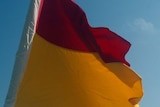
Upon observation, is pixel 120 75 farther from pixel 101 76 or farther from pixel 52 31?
pixel 52 31

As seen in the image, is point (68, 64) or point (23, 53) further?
point (68, 64)

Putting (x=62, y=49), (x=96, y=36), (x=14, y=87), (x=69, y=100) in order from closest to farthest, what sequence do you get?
(x=14, y=87), (x=69, y=100), (x=62, y=49), (x=96, y=36)

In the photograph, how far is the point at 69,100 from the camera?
393 inches

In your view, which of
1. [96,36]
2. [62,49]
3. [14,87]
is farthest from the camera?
[96,36]

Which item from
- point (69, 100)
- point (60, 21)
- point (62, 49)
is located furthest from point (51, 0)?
point (69, 100)

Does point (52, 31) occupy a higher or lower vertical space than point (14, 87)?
higher

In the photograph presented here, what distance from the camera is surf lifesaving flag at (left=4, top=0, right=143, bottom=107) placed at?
32.1 feet

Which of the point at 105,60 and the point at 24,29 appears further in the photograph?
the point at 105,60

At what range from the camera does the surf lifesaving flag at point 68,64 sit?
9773 millimetres

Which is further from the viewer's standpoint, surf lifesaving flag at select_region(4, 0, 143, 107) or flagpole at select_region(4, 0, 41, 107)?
surf lifesaving flag at select_region(4, 0, 143, 107)

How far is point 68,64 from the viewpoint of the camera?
10445 millimetres

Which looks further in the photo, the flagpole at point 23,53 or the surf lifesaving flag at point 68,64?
the surf lifesaving flag at point 68,64

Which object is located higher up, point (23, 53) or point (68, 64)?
point (23, 53)

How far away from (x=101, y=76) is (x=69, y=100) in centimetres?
132
